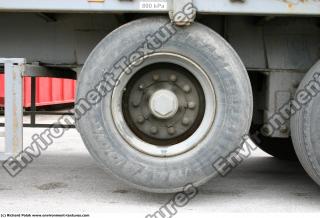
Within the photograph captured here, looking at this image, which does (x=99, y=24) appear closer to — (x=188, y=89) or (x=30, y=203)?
(x=188, y=89)

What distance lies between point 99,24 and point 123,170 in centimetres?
120

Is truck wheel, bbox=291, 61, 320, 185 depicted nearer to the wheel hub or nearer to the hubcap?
the wheel hub

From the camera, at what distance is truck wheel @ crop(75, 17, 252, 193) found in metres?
3.47

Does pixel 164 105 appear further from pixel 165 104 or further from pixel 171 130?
pixel 171 130

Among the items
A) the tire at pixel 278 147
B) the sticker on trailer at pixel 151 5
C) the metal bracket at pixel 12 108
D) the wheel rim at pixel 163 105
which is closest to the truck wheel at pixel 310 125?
the wheel rim at pixel 163 105

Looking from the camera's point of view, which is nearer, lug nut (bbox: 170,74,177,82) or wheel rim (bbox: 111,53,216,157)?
wheel rim (bbox: 111,53,216,157)

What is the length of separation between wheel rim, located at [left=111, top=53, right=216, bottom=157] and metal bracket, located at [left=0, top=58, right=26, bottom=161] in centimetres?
66

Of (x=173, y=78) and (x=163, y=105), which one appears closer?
(x=163, y=105)

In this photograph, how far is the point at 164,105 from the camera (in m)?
3.56

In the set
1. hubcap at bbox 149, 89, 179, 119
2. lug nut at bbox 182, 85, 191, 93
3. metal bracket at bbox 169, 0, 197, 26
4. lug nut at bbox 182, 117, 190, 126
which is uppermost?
metal bracket at bbox 169, 0, 197, 26

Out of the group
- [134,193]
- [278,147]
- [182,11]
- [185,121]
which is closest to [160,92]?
[185,121]

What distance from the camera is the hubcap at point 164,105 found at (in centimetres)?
357

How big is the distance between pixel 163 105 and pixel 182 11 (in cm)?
66

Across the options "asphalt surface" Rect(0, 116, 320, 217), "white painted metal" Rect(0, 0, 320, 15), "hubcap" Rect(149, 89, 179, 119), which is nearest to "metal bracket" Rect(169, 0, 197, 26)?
"white painted metal" Rect(0, 0, 320, 15)
